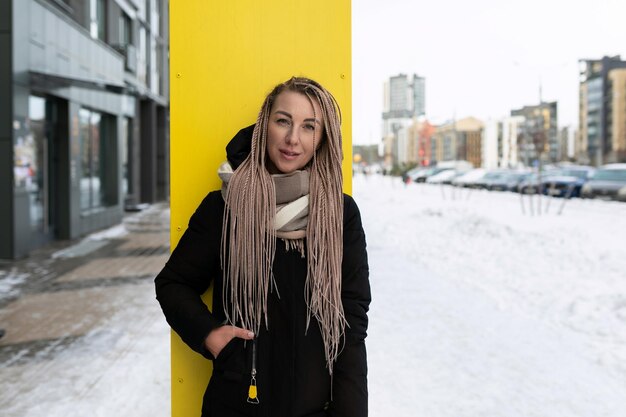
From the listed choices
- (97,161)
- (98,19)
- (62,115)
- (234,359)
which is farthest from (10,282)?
(98,19)

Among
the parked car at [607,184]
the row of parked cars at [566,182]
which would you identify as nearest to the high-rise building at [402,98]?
the row of parked cars at [566,182]

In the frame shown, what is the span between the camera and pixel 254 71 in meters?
A: 2.39

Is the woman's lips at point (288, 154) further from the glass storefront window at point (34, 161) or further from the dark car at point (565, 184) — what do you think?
the dark car at point (565, 184)

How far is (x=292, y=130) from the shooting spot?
189cm

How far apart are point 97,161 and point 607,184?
67.1 ft

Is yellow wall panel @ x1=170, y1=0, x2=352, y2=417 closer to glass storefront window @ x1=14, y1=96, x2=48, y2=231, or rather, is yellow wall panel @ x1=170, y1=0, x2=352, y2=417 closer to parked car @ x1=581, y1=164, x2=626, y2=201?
glass storefront window @ x1=14, y1=96, x2=48, y2=231

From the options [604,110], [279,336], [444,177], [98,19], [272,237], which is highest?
[604,110]

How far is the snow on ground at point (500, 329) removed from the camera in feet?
14.0

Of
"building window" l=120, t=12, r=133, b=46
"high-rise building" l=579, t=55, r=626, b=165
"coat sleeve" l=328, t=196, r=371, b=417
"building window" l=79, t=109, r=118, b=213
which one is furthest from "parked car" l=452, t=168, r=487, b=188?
"high-rise building" l=579, t=55, r=626, b=165

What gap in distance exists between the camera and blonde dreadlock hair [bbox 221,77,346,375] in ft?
6.08

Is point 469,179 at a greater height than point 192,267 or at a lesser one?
greater

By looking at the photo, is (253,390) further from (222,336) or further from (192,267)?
(192,267)

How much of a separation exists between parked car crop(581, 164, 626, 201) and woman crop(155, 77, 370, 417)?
2614cm

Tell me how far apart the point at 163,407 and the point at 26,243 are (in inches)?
315
